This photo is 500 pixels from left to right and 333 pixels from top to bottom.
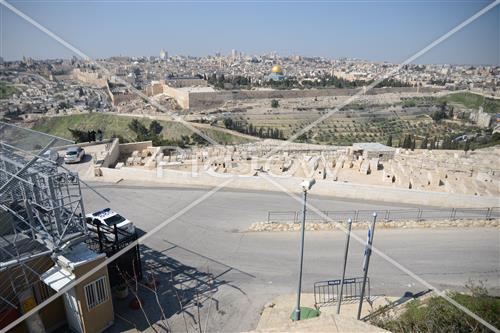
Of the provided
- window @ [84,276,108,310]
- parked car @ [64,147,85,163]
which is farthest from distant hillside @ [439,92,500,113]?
window @ [84,276,108,310]

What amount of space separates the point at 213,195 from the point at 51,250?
8.02 metres

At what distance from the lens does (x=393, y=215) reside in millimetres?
12117

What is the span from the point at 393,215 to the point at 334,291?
5.25m

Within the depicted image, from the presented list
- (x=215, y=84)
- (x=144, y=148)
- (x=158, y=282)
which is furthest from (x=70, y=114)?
(x=158, y=282)

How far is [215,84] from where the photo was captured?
9806 centimetres

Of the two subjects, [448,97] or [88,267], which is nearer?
[88,267]

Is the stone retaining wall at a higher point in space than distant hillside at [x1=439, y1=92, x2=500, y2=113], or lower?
lower

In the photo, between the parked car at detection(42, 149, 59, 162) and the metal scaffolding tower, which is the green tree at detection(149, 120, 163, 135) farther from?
the parked car at detection(42, 149, 59, 162)

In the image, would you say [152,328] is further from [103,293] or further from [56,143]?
[56,143]

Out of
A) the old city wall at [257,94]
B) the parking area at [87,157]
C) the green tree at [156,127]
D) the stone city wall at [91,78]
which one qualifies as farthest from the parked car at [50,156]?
the stone city wall at [91,78]

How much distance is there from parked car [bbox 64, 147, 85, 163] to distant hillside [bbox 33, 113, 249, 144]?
28.3 metres

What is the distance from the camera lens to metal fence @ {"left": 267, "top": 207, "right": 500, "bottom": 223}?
1174 centimetres

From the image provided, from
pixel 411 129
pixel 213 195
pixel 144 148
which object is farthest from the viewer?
pixel 411 129

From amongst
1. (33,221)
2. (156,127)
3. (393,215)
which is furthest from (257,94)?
(33,221)
